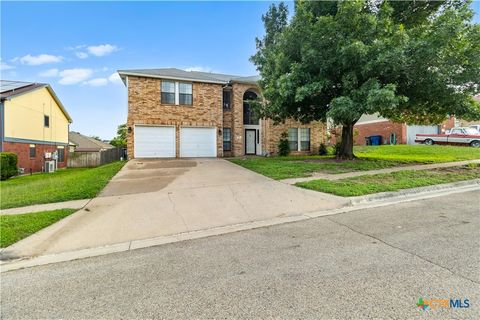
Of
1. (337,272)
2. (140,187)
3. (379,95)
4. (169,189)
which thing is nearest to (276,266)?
(337,272)

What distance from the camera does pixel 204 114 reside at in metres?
18.0

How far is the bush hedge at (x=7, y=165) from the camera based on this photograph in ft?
46.7

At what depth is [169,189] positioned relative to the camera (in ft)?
26.3

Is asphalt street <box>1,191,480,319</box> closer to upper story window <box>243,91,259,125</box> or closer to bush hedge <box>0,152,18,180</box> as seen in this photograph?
bush hedge <box>0,152,18,180</box>

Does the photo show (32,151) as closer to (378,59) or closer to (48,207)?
(48,207)

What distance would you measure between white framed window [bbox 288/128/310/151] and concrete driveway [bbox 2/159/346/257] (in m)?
10.8

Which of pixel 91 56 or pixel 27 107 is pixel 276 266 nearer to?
pixel 91 56

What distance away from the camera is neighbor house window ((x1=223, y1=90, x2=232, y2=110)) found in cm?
1941

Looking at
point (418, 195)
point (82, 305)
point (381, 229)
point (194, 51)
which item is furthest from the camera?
point (194, 51)

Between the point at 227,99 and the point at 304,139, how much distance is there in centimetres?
679

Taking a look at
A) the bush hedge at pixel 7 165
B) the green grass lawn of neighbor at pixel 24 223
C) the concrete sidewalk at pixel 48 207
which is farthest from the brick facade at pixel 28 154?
the green grass lawn of neighbor at pixel 24 223

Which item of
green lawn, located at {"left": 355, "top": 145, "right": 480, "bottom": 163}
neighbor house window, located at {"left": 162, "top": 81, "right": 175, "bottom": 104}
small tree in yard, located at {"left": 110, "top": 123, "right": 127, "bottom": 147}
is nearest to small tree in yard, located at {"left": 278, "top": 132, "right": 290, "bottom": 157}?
green lawn, located at {"left": 355, "top": 145, "right": 480, "bottom": 163}

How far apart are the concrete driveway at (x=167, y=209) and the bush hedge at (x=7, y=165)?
1005cm

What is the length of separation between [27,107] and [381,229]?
24.6 m
